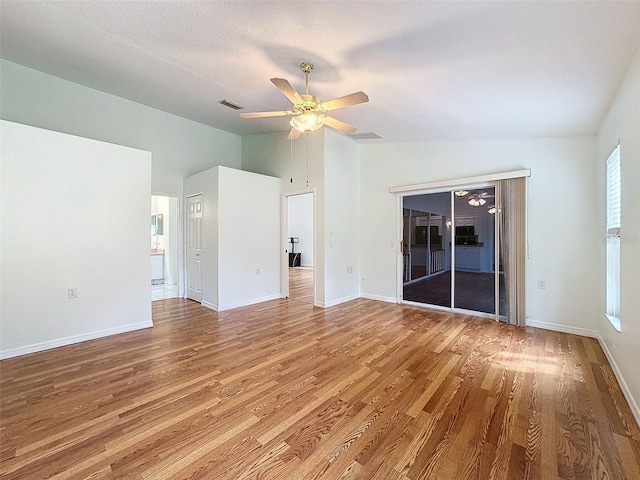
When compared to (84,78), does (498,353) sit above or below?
below

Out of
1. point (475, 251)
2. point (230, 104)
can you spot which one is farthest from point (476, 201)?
point (230, 104)

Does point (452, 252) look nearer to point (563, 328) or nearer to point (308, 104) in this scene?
point (563, 328)

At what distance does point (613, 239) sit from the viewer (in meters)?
2.98

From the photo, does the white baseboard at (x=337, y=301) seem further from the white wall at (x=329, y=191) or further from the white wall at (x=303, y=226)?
the white wall at (x=303, y=226)

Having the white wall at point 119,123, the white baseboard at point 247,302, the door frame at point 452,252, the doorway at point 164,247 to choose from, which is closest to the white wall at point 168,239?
the doorway at point 164,247

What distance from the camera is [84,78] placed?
404 cm

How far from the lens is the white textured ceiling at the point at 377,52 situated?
1938 mm

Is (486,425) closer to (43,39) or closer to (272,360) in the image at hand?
(272,360)

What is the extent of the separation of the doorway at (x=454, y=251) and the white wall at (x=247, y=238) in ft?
8.55

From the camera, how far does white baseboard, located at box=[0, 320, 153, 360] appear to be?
3.05m

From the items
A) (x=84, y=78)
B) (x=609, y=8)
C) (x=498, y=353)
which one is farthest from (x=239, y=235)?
(x=609, y=8)

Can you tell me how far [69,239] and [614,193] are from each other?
606 centimetres

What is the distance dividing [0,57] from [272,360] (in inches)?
203

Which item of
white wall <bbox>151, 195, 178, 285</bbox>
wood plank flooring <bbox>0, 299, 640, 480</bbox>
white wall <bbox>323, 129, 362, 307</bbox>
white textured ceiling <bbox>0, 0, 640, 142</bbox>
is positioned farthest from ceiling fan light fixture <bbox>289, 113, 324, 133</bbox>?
white wall <bbox>151, 195, 178, 285</bbox>
